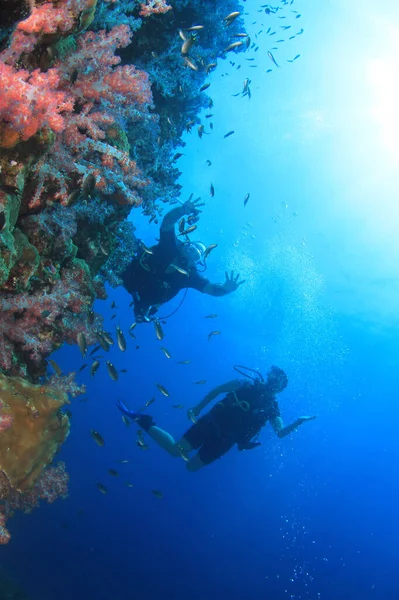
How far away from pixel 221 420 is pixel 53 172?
27.9 ft

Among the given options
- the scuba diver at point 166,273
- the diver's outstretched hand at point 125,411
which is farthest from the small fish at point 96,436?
the scuba diver at point 166,273

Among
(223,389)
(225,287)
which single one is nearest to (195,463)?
(223,389)

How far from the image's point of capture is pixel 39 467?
8.11 ft

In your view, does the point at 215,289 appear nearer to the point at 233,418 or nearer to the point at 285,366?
the point at 233,418

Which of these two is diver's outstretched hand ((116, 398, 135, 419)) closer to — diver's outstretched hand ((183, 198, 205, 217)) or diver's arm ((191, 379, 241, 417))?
diver's arm ((191, 379, 241, 417))

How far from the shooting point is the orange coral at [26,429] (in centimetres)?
230

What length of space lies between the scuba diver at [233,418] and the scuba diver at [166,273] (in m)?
2.58

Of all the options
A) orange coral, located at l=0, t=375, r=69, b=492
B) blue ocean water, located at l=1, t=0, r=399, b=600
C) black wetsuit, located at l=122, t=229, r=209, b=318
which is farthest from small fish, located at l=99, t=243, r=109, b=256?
blue ocean water, located at l=1, t=0, r=399, b=600

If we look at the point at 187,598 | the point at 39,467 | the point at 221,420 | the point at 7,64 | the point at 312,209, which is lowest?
the point at 187,598

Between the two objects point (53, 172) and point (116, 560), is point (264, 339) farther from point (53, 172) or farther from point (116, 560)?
point (53, 172)

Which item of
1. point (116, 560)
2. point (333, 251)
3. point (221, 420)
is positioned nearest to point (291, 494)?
point (116, 560)

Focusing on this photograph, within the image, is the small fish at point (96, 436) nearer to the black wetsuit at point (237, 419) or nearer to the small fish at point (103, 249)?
the small fish at point (103, 249)

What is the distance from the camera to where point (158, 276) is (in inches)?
348

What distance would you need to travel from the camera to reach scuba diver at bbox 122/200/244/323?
8.23 meters
